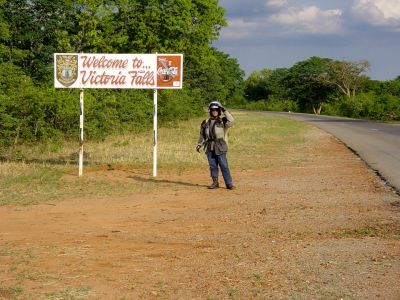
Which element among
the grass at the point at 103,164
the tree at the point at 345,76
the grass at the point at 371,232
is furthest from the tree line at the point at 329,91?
the grass at the point at 371,232

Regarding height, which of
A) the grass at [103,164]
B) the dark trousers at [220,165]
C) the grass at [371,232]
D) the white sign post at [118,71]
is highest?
the white sign post at [118,71]

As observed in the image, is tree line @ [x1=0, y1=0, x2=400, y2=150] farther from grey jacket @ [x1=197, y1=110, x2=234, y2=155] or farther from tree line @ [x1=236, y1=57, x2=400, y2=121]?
grey jacket @ [x1=197, y1=110, x2=234, y2=155]

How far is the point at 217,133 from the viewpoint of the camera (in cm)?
1173

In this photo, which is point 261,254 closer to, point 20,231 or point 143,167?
point 20,231

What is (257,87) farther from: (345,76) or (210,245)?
(210,245)

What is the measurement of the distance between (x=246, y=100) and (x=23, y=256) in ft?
387

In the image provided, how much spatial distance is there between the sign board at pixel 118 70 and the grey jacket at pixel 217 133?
227 cm

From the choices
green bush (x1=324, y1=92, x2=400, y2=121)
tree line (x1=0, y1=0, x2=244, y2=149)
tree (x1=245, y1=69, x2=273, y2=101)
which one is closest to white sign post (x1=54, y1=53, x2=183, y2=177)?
tree line (x1=0, y1=0, x2=244, y2=149)

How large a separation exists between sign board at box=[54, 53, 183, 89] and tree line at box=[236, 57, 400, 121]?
40.6 metres

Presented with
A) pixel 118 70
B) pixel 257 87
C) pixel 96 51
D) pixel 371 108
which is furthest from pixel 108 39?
pixel 257 87

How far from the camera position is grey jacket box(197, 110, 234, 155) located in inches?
460

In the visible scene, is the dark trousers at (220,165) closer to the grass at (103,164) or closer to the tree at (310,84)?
the grass at (103,164)

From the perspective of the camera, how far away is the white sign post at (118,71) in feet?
44.9

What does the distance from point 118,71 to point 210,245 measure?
25.0 ft
